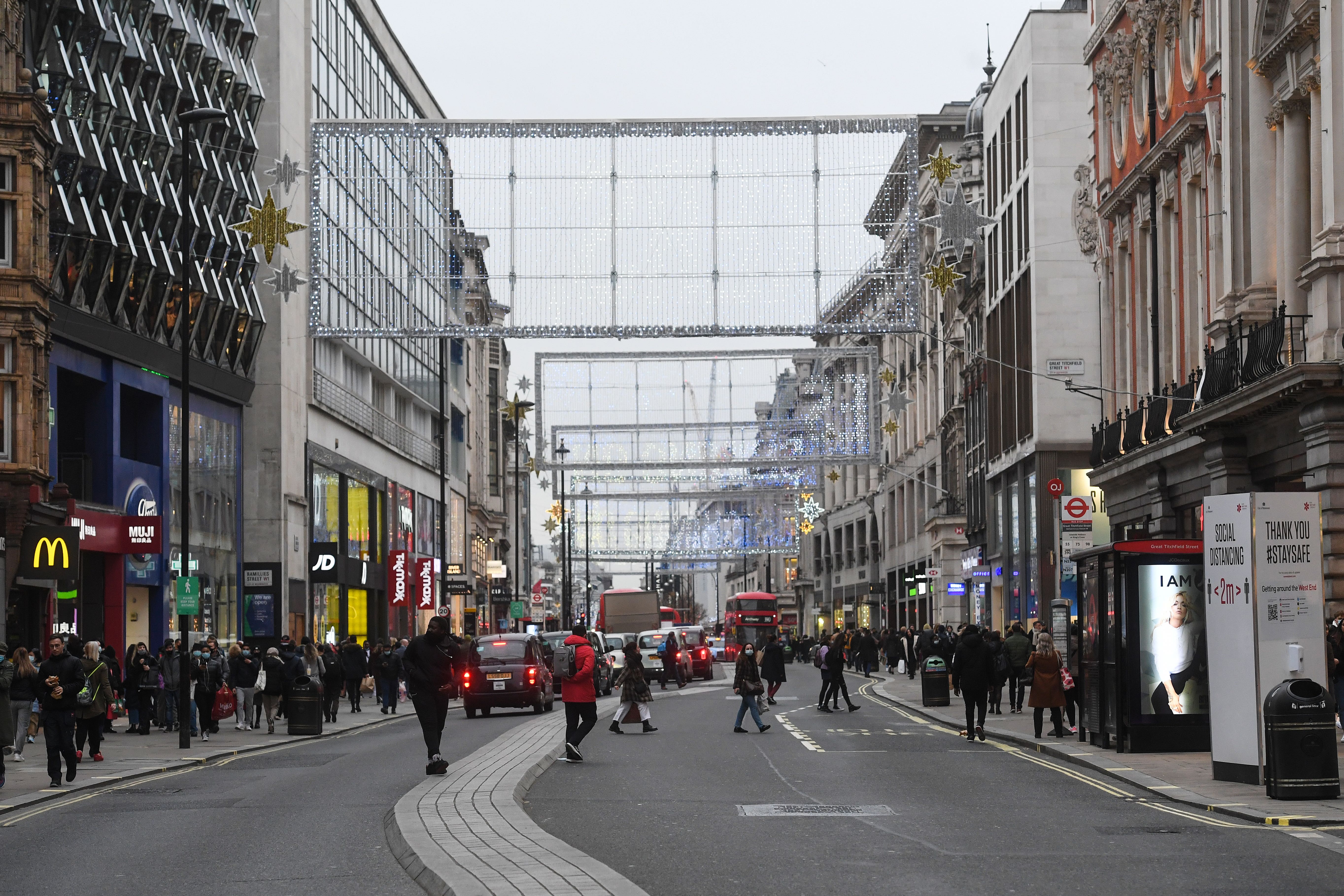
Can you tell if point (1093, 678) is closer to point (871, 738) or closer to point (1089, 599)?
point (1089, 599)

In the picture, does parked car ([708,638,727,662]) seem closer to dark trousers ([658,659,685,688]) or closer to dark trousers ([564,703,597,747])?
dark trousers ([658,659,685,688])

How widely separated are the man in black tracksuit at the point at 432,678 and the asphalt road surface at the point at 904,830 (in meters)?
1.29

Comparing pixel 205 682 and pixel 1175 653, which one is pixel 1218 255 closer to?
pixel 1175 653

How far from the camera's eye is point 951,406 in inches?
2803

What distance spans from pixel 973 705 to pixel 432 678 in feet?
32.7

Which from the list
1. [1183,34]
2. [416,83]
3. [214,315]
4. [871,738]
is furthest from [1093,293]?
[416,83]

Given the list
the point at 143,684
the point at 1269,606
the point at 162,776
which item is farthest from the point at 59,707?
the point at 1269,606

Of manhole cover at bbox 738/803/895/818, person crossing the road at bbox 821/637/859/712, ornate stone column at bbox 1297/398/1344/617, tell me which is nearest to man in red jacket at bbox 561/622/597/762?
manhole cover at bbox 738/803/895/818

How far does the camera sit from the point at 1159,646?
924 inches

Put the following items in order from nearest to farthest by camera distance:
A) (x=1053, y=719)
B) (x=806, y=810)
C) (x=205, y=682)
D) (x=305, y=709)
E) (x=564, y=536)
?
(x=806, y=810)
(x=1053, y=719)
(x=205, y=682)
(x=305, y=709)
(x=564, y=536)

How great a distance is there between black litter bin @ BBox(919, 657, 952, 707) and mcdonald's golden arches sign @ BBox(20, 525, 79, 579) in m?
16.8

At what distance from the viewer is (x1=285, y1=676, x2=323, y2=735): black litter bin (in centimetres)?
3259

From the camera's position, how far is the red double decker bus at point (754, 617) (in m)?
87.9

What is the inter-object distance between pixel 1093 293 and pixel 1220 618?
34432 mm
